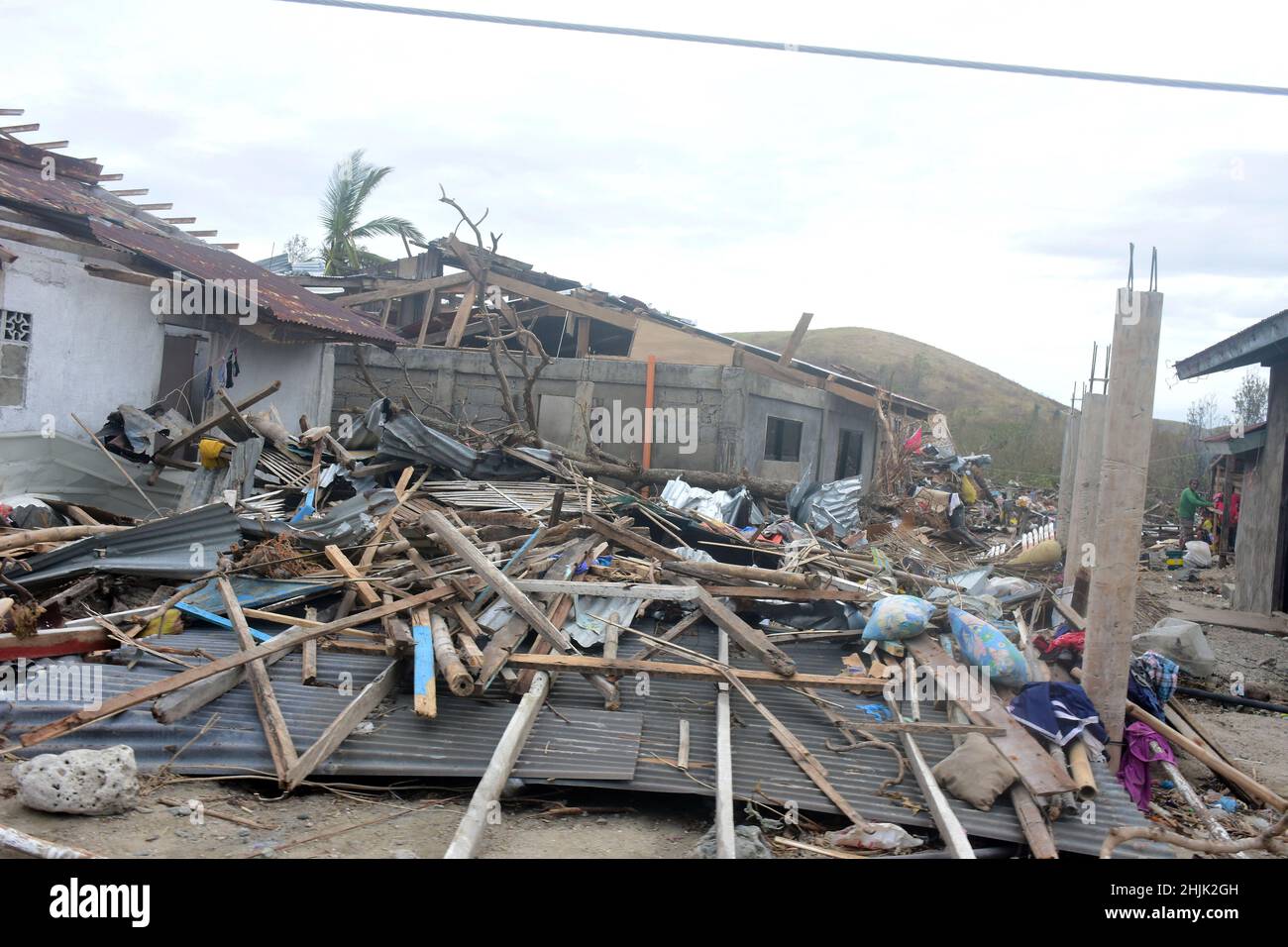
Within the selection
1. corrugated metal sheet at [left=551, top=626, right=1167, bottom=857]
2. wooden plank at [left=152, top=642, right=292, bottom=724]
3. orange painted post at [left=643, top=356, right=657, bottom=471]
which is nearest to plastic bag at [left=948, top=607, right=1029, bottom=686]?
corrugated metal sheet at [left=551, top=626, right=1167, bottom=857]

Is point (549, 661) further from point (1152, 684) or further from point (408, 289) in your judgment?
point (408, 289)

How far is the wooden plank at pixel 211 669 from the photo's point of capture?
5.38 meters

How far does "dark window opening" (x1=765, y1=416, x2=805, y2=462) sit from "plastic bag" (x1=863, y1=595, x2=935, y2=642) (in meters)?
9.71

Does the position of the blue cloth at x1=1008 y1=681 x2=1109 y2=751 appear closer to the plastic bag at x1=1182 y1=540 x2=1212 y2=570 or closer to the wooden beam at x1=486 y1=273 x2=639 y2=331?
the plastic bag at x1=1182 y1=540 x2=1212 y2=570

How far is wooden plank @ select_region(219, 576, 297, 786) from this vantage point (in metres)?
5.22

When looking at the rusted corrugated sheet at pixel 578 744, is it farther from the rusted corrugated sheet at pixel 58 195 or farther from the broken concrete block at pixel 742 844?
the rusted corrugated sheet at pixel 58 195

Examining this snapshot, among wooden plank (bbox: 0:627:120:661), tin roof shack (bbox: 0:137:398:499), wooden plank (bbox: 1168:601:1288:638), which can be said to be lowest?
wooden plank (bbox: 0:627:120:661)

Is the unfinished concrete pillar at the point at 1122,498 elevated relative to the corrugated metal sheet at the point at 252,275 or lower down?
lower down

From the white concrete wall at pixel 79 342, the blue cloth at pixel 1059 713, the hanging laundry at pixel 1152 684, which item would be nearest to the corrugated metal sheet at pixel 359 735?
the blue cloth at pixel 1059 713

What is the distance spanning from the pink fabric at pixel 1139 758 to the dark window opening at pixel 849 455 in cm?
1435

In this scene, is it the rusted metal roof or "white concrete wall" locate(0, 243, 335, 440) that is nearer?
"white concrete wall" locate(0, 243, 335, 440)

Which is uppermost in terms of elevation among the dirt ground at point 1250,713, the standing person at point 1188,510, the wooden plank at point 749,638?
the standing person at point 1188,510

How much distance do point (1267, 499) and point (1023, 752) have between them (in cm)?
855

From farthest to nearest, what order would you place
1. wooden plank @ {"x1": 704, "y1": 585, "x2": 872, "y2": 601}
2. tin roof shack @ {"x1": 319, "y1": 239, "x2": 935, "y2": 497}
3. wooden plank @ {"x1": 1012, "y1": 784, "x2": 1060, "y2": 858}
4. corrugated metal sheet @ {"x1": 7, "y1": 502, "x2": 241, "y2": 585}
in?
1. tin roof shack @ {"x1": 319, "y1": 239, "x2": 935, "y2": 497}
2. wooden plank @ {"x1": 704, "y1": 585, "x2": 872, "y2": 601}
3. corrugated metal sheet @ {"x1": 7, "y1": 502, "x2": 241, "y2": 585}
4. wooden plank @ {"x1": 1012, "y1": 784, "x2": 1060, "y2": 858}
